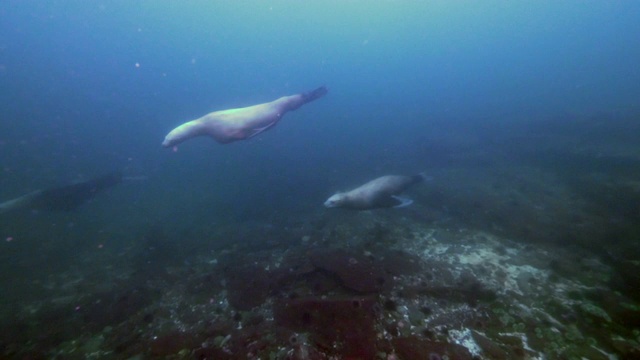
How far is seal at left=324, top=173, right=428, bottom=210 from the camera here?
767 cm

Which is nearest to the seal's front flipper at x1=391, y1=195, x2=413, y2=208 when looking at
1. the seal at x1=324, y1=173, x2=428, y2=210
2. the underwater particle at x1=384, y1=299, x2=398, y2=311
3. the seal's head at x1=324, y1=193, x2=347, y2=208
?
the seal at x1=324, y1=173, x2=428, y2=210

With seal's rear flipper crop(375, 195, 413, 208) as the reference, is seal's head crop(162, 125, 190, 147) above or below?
above

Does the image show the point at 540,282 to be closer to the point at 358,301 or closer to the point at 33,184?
the point at 358,301

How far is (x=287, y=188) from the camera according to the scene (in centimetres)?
1606

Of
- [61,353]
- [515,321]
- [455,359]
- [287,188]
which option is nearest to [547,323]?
[515,321]

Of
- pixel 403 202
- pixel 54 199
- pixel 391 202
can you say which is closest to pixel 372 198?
pixel 391 202

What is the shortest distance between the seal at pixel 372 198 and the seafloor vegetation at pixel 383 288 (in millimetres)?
934

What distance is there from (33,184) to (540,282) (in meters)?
28.1

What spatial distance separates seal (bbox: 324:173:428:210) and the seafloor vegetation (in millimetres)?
934

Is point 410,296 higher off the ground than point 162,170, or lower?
lower

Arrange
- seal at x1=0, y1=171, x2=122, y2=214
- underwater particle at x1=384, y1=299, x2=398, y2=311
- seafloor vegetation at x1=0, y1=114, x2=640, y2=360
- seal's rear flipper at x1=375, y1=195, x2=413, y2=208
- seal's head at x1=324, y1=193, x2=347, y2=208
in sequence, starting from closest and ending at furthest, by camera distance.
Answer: seafloor vegetation at x1=0, y1=114, x2=640, y2=360 → underwater particle at x1=384, y1=299, x2=398, y2=311 → seal's head at x1=324, y1=193, x2=347, y2=208 → seal's rear flipper at x1=375, y1=195, x2=413, y2=208 → seal at x1=0, y1=171, x2=122, y2=214

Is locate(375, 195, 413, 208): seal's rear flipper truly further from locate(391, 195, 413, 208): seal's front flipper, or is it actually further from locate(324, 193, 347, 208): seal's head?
locate(324, 193, 347, 208): seal's head

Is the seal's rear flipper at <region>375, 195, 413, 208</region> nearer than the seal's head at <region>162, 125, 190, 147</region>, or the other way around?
the seal's head at <region>162, 125, 190, 147</region>

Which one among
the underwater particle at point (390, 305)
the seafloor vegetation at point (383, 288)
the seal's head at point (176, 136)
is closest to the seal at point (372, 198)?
the seafloor vegetation at point (383, 288)
